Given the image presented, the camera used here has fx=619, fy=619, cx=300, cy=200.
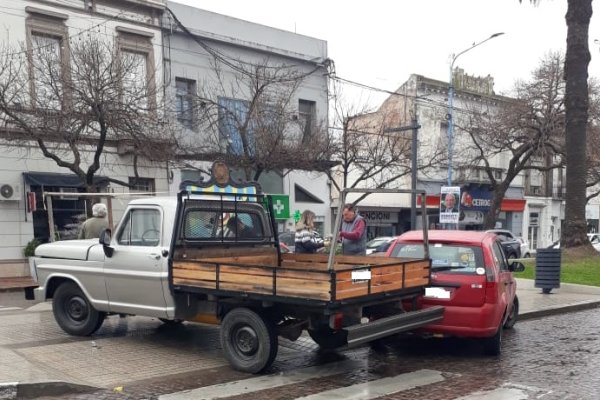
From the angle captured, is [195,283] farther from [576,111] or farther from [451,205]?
[576,111]

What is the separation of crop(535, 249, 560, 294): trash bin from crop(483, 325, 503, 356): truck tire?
6.83 m

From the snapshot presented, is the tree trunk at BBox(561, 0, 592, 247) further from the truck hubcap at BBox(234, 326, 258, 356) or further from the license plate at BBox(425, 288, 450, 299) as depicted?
the truck hubcap at BBox(234, 326, 258, 356)

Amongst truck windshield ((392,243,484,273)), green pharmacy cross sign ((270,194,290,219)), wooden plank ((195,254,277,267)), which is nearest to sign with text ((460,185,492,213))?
green pharmacy cross sign ((270,194,290,219))

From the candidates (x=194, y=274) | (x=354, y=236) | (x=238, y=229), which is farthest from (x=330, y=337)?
(x=354, y=236)

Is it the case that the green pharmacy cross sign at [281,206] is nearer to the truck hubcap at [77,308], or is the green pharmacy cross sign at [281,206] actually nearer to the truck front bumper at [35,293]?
the truck front bumper at [35,293]

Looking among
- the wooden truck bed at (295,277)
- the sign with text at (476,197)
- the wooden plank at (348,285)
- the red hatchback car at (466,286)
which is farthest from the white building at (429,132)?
the wooden plank at (348,285)

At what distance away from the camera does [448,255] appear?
809cm

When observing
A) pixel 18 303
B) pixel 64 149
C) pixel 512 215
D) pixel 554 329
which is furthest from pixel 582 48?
pixel 512 215

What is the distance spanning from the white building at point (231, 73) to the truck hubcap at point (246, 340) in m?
12.7

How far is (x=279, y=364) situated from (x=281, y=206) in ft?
52.7

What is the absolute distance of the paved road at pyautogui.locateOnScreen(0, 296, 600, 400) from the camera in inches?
248

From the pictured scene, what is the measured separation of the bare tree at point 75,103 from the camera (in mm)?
A: 14898

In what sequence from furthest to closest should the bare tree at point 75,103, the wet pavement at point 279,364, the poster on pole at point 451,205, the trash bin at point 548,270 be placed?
1. the poster on pole at point 451,205
2. the bare tree at point 75,103
3. the trash bin at point 548,270
4. the wet pavement at point 279,364

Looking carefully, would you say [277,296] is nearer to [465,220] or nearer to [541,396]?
[541,396]
